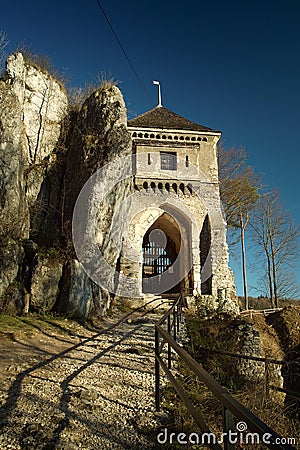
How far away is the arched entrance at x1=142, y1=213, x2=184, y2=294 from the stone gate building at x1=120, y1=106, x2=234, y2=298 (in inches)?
45.8

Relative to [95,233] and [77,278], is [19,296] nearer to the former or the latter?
[77,278]

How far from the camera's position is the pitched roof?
18.2 metres

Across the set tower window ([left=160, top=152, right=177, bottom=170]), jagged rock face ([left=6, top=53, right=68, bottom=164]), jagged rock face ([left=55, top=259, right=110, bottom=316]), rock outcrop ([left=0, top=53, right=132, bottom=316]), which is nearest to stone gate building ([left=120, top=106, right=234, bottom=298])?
tower window ([left=160, top=152, right=177, bottom=170])

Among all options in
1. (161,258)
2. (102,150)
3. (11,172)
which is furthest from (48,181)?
(161,258)

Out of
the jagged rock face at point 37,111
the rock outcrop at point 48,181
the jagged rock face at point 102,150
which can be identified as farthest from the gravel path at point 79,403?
the jagged rock face at point 37,111

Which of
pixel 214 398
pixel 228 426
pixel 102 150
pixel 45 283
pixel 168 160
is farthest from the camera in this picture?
pixel 168 160

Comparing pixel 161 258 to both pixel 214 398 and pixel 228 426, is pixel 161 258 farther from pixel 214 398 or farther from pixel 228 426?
pixel 228 426

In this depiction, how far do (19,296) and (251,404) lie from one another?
6.74 meters

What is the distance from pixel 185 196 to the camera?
691 inches

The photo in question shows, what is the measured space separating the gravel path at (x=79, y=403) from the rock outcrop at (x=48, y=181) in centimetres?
384

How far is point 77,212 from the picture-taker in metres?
12.4

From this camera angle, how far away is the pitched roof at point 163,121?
18219mm

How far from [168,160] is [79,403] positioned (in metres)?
15.5

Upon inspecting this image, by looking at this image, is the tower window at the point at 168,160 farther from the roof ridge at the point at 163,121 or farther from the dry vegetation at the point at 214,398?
the dry vegetation at the point at 214,398
